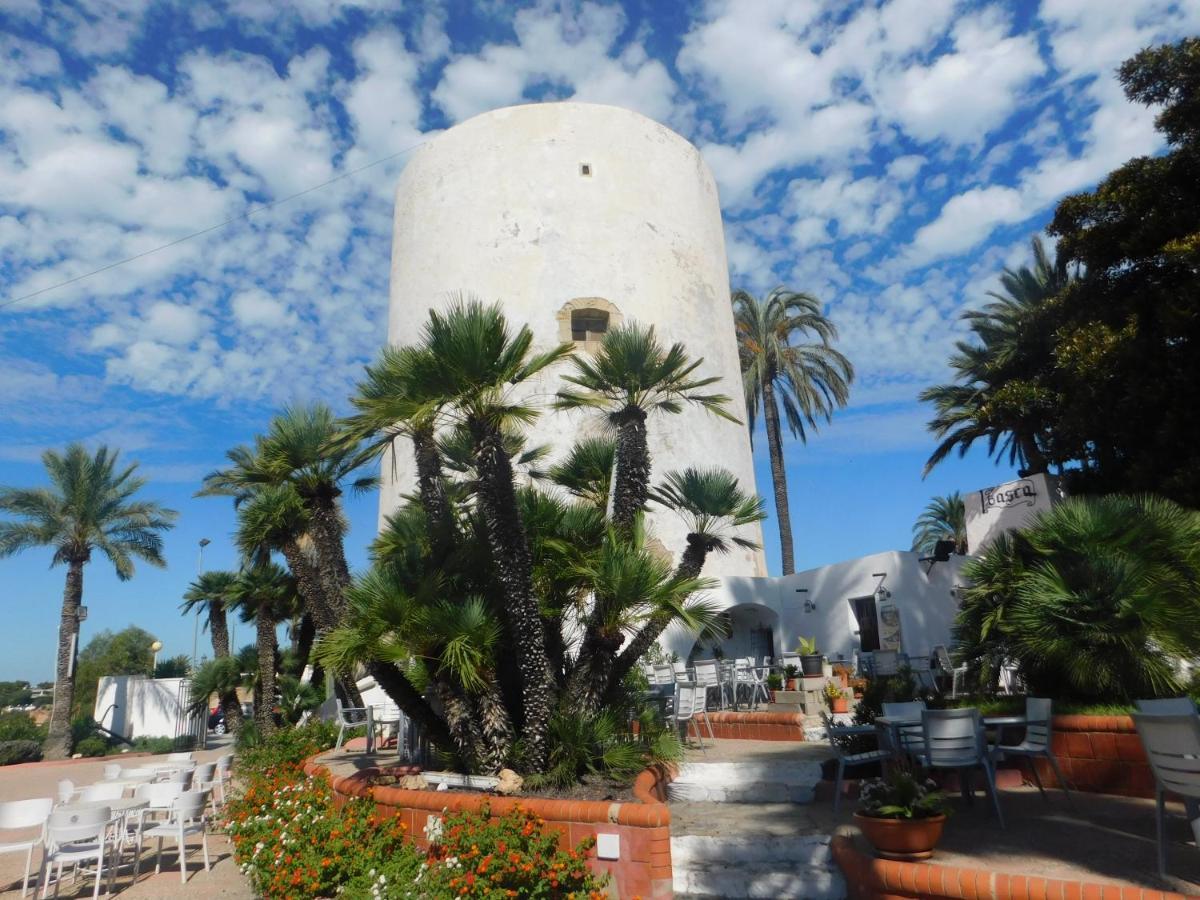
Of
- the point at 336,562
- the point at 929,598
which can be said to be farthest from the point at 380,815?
the point at 929,598

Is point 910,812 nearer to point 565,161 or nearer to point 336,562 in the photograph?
point 336,562

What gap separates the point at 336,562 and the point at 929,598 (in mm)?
12266

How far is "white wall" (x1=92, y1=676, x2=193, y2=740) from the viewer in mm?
25042

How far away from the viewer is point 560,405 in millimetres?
7805

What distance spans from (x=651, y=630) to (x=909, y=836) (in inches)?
112

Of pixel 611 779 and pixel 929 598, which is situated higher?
pixel 929 598

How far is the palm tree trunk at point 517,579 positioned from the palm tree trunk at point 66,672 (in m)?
Result: 20.3

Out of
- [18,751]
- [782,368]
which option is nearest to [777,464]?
[782,368]

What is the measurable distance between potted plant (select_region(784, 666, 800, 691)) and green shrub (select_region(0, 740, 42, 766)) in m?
19.2

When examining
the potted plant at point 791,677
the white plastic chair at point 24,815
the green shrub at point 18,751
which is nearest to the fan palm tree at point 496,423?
the white plastic chair at point 24,815

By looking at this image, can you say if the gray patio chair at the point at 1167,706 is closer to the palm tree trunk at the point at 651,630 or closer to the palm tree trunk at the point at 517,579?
the palm tree trunk at the point at 651,630

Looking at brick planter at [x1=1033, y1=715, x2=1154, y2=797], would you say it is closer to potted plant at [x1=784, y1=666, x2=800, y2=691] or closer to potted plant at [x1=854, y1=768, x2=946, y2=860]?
potted plant at [x1=854, y1=768, x2=946, y2=860]

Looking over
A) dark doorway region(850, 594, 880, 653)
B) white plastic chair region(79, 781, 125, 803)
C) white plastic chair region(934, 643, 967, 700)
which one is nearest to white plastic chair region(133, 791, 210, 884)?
white plastic chair region(79, 781, 125, 803)

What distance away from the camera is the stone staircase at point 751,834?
5266 millimetres
